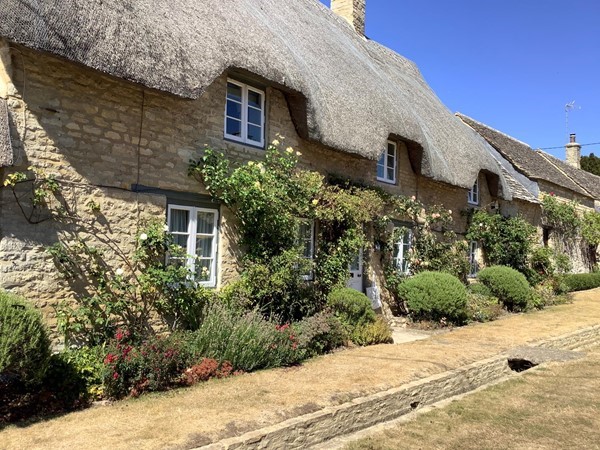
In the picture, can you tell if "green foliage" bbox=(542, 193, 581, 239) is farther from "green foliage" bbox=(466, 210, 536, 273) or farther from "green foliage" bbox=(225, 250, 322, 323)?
"green foliage" bbox=(225, 250, 322, 323)

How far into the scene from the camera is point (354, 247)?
33.7 ft

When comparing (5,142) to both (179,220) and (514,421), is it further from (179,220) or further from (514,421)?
(514,421)

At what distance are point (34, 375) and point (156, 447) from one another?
65.9 inches

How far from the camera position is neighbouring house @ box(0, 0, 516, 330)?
610cm

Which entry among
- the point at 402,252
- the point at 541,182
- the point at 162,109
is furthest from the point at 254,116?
the point at 541,182

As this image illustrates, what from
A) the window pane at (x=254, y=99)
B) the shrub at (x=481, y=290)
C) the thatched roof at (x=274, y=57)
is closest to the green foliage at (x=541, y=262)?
the thatched roof at (x=274, y=57)

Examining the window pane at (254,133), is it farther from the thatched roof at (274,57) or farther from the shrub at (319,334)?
the shrub at (319,334)

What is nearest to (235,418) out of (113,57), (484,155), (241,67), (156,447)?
(156,447)

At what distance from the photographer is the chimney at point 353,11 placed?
16.2 m

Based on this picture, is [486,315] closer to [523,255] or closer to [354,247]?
[354,247]

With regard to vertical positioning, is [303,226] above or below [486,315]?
above

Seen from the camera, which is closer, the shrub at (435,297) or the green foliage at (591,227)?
the shrub at (435,297)

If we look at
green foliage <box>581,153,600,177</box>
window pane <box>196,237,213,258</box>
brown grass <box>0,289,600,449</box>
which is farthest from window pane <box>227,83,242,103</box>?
green foliage <box>581,153,600,177</box>

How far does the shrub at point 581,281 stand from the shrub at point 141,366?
16.5 meters
